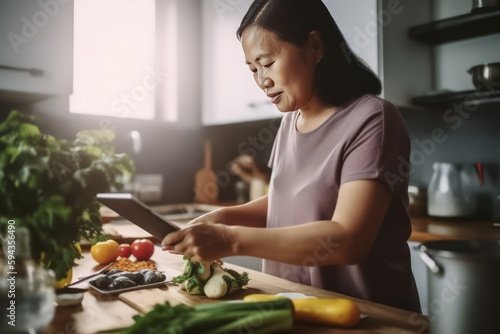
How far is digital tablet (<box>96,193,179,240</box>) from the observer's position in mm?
785

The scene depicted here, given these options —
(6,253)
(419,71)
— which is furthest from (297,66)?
(419,71)

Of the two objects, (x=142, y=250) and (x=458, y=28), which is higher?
(x=458, y=28)

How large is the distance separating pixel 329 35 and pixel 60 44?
5.85ft

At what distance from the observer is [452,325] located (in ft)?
2.23

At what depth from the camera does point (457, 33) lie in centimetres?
225

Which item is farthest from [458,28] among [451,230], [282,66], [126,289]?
[126,289]

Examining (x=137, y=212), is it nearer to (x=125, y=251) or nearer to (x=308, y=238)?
(x=308, y=238)

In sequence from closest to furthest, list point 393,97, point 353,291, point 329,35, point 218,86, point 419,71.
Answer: point 353,291 → point 329,35 → point 393,97 → point 419,71 → point 218,86

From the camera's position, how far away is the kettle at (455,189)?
219 cm

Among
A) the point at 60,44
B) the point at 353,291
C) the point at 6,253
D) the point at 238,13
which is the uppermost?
the point at 238,13

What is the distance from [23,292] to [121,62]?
269 cm

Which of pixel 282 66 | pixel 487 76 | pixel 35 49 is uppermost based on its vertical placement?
pixel 35 49

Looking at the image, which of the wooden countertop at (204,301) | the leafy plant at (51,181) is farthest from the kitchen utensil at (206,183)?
the leafy plant at (51,181)

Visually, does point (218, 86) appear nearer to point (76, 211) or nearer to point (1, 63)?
point (1, 63)
